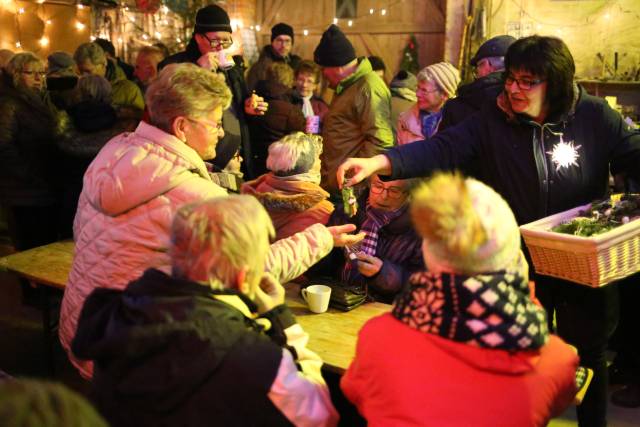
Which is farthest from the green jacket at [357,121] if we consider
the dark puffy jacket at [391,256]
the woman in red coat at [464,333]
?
the woman in red coat at [464,333]

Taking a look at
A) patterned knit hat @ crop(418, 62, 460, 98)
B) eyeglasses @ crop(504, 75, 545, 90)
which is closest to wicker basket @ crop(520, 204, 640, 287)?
eyeglasses @ crop(504, 75, 545, 90)

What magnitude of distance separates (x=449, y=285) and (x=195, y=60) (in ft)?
11.3

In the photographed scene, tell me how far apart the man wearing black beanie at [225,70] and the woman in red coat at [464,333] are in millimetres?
2702

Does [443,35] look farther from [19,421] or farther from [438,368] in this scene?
[19,421]

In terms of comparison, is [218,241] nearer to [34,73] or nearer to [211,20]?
[211,20]

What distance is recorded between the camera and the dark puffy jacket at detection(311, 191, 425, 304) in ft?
10.5

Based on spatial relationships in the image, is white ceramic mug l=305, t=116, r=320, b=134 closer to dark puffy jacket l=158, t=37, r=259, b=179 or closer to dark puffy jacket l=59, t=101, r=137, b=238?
dark puffy jacket l=158, t=37, r=259, b=179

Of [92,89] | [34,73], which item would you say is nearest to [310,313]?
[92,89]

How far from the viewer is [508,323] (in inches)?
64.6

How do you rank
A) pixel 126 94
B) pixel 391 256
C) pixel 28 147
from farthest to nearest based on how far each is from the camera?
pixel 126 94 < pixel 28 147 < pixel 391 256

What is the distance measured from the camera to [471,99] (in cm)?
398

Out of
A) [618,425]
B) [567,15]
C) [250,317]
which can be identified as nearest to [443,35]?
[567,15]

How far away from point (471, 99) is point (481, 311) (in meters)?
2.58

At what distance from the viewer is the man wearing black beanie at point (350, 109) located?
5.13 meters
